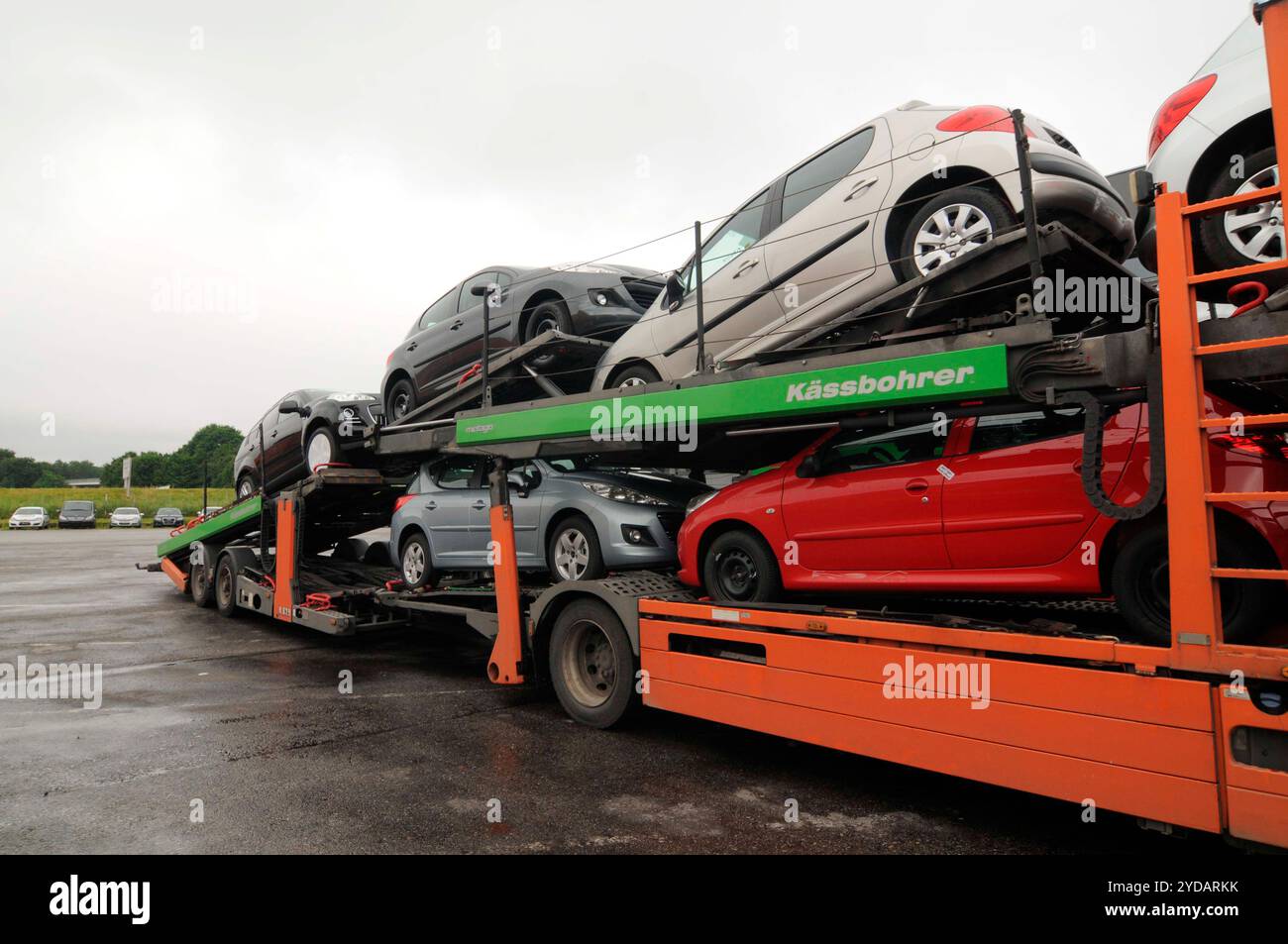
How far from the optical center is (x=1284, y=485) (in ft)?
10.4

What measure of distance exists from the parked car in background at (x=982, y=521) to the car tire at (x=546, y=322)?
2214 mm

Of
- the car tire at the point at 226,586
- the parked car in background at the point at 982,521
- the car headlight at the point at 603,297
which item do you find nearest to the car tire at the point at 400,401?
the car headlight at the point at 603,297

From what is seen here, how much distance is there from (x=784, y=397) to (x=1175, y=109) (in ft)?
7.92

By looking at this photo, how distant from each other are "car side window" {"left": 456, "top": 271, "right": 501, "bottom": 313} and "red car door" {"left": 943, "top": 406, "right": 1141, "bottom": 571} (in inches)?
199

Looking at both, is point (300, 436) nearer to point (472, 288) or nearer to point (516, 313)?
point (472, 288)

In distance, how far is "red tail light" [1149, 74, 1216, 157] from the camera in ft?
13.0

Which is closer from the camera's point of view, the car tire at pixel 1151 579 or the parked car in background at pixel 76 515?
the car tire at pixel 1151 579

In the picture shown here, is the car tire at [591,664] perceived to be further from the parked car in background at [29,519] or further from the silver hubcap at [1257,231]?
the parked car in background at [29,519]

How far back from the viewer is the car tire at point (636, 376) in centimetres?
594

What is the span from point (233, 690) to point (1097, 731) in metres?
6.39

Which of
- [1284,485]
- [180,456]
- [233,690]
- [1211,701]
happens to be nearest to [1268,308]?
[1284,485]

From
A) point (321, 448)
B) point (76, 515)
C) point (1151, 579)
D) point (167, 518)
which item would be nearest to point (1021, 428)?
point (1151, 579)

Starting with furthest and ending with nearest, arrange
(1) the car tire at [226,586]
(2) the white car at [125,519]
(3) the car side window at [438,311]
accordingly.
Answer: (2) the white car at [125,519] < (1) the car tire at [226,586] < (3) the car side window at [438,311]
